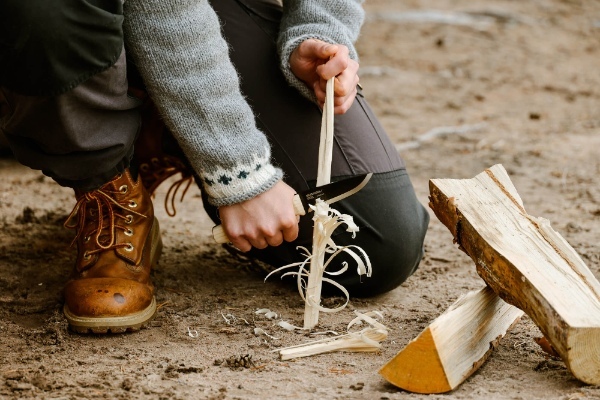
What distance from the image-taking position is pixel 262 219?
5.65 feet

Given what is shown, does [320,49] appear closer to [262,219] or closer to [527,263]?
[262,219]

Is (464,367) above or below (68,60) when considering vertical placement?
below

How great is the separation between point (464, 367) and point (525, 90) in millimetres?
3051

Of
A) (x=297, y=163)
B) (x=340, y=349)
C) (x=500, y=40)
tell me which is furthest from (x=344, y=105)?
(x=500, y=40)

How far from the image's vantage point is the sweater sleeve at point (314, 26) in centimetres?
194

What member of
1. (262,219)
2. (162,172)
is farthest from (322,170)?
(162,172)

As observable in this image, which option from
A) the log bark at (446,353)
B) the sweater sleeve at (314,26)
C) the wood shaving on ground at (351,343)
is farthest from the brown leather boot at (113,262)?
the log bark at (446,353)

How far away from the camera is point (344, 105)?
1.84m

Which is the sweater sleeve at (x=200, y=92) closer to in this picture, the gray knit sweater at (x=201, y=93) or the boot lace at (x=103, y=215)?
the gray knit sweater at (x=201, y=93)

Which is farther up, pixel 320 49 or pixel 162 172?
pixel 320 49

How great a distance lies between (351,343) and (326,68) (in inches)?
23.1

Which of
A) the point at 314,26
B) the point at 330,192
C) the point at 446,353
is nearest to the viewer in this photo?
the point at 446,353

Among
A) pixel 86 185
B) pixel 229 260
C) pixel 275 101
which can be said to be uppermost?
pixel 275 101

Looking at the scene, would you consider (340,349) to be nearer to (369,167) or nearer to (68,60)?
(369,167)
